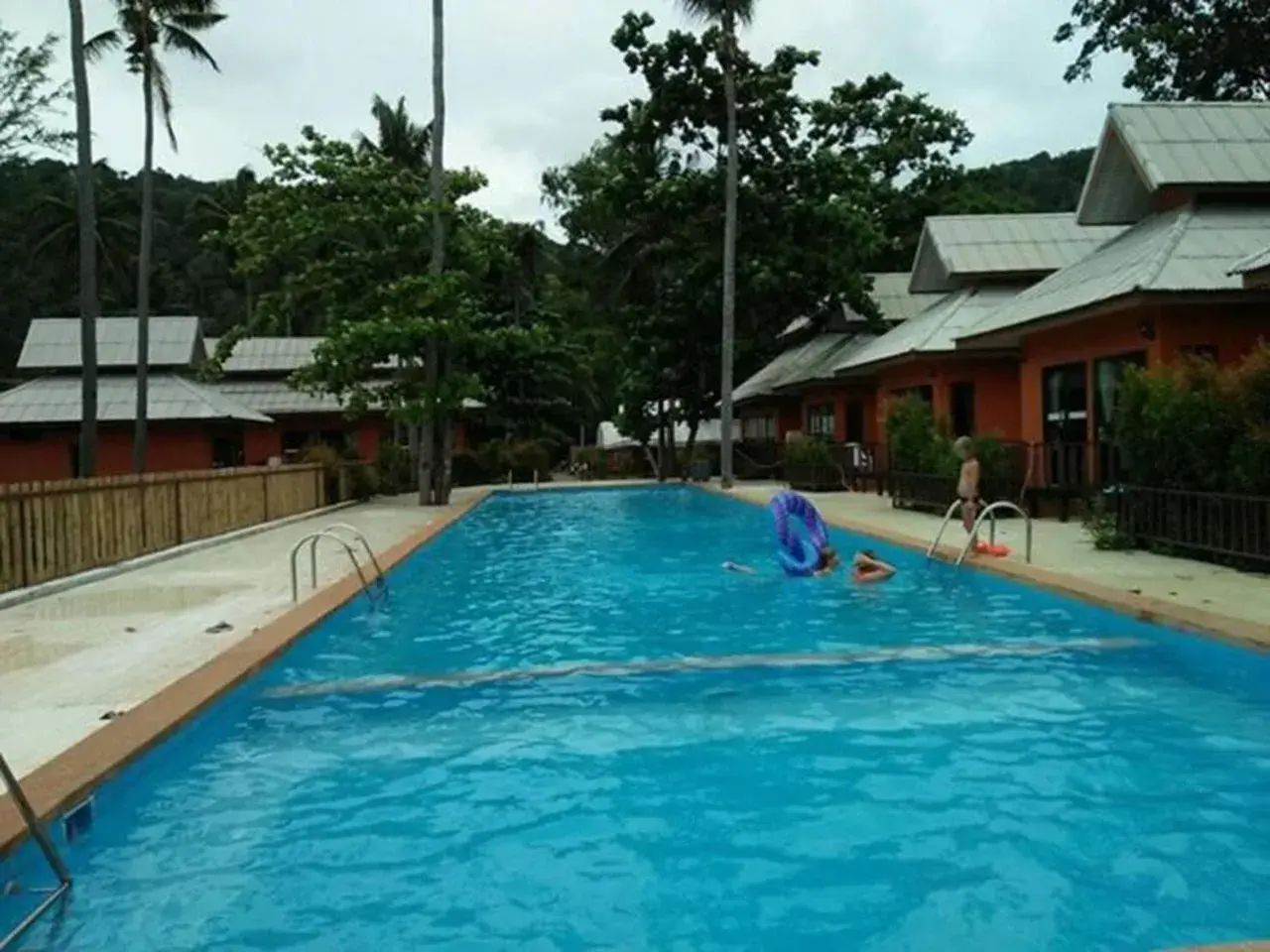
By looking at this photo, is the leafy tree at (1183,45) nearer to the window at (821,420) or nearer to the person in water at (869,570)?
the window at (821,420)

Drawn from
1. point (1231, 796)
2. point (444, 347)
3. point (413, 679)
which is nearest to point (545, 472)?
point (444, 347)

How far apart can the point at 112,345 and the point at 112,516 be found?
69.3 ft

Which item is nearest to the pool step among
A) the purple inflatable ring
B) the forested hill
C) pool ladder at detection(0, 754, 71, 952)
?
pool ladder at detection(0, 754, 71, 952)

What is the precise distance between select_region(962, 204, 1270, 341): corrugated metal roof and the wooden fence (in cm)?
→ 1249

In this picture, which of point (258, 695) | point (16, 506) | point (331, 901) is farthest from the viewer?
point (16, 506)

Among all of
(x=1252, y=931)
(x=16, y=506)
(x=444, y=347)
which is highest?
(x=444, y=347)

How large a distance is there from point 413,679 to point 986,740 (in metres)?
3.86

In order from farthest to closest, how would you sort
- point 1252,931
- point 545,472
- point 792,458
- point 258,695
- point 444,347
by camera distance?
1. point 545,472
2. point 792,458
3. point 444,347
4. point 258,695
5. point 1252,931

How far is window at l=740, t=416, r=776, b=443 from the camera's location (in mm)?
42625

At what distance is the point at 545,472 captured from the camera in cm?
4369

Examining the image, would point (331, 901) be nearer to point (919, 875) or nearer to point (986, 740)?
point (919, 875)

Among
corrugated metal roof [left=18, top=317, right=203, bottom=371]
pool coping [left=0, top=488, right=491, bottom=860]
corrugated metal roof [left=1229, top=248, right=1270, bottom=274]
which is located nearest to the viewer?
pool coping [left=0, top=488, right=491, bottom=860]

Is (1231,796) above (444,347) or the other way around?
the other way around

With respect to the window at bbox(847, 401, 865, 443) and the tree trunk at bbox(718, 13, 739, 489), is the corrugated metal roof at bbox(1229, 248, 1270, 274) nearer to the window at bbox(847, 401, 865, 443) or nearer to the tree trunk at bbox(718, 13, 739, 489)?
the tree trunk at bbox(718, 13, 739, 489)
